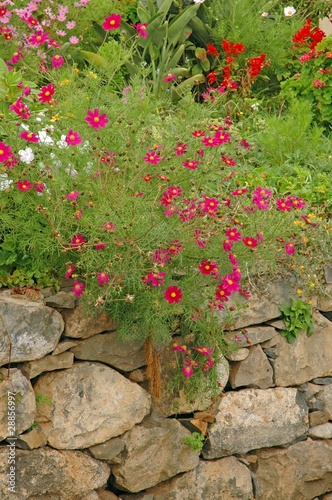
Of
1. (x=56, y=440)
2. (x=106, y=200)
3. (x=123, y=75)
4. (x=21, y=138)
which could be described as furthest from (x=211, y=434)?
(x=123, y=75)

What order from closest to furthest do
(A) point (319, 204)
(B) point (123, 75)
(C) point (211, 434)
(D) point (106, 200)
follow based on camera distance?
(D) point (106, 200)
(C) point (211, 434)
(A) point (319, 204)
(B) point (123, 75)

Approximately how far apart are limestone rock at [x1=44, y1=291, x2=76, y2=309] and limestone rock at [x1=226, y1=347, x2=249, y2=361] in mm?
908

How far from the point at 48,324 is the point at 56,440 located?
1.69ft

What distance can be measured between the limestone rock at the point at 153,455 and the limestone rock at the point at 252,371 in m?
0.41

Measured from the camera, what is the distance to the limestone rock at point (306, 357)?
179 inches

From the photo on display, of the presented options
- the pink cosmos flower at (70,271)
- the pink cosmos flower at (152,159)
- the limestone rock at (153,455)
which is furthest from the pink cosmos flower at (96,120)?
the limestone rock at (153,455)

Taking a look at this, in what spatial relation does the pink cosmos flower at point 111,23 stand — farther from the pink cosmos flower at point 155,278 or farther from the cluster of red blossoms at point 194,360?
the cluster of red blossoms at point 194,360

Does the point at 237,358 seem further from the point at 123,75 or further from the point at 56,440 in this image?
the point at 123,75

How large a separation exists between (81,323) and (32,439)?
1.80 feet

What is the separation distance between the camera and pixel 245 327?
4.44 m

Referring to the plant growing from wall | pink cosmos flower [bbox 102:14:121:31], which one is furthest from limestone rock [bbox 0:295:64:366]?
pink cosmos flower [bbox 102:14:121:31]

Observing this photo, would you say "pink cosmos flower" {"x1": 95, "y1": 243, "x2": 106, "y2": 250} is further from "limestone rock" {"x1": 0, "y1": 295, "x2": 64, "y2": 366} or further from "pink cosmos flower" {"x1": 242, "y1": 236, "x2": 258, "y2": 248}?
"pink cosmos flower" {"x1": 242, "y1": 236, "x2": 258, "y2": 248}

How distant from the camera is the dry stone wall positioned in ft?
12.3

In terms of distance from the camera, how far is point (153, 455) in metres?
4.06
